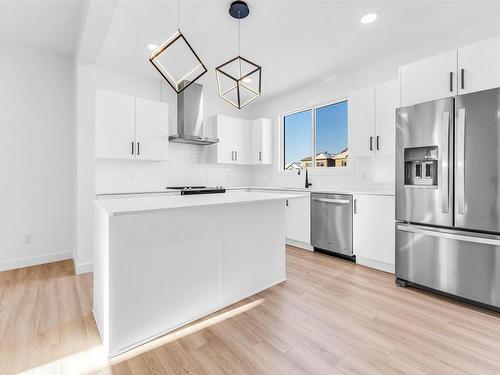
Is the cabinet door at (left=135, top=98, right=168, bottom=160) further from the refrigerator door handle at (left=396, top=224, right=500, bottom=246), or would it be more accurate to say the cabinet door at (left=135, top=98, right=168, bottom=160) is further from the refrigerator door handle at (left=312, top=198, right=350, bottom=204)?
the refrigerator door handle at (left=396, top=224, right=500, bottom=246)

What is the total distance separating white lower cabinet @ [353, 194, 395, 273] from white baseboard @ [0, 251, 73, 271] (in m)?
3.99

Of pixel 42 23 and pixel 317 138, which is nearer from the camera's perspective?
pixel 42 23

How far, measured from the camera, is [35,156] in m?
3.40

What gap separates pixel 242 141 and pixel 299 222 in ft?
6.88

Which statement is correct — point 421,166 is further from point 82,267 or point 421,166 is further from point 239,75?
point 82,267

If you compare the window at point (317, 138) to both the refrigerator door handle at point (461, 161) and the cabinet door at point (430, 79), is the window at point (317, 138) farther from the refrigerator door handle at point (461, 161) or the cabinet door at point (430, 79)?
the refrigerator door handle at point (461, 161)

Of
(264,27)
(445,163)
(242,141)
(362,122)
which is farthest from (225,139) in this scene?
(445,163)

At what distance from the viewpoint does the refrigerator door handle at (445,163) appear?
2320 mm

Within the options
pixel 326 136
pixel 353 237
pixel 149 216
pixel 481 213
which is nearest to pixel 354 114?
pixel 326 136

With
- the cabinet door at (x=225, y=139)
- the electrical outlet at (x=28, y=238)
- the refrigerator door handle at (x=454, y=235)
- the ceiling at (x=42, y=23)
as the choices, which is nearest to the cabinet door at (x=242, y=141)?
the cabinet door at (x=225, y=139)

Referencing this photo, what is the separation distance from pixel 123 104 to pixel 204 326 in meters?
3.22

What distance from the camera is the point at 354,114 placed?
3.62 metres

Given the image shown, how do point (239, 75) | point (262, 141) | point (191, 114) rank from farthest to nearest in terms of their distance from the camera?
point (262, 141) < point (191, 114) < point (239, 75)

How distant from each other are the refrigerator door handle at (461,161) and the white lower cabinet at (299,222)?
1.93 meters
